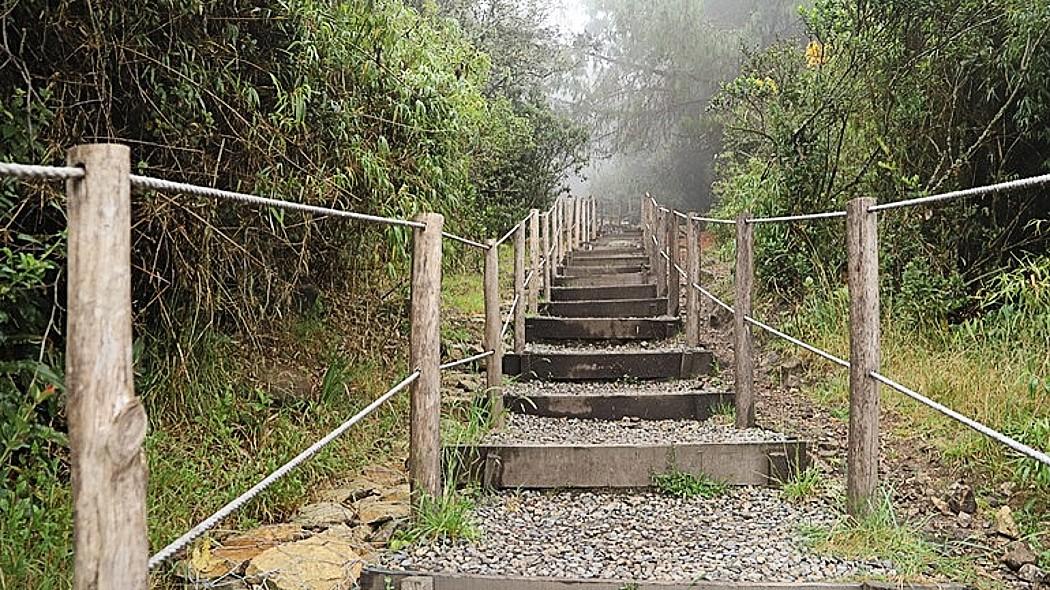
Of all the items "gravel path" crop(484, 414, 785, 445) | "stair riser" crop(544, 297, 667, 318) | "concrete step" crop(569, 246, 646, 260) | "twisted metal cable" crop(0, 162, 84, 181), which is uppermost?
"concrete step" crop(569, 246, 646, 260)

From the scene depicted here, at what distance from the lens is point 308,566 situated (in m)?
2.45

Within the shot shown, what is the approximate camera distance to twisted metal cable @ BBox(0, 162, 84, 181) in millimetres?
973

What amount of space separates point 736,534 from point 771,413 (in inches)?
64.6

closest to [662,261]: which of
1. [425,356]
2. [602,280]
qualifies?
[602,280]

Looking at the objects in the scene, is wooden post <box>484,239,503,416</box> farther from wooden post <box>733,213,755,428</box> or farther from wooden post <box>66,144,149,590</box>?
wooden post <box>66,144,149,590</box>

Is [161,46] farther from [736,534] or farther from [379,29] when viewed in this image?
[736,534]

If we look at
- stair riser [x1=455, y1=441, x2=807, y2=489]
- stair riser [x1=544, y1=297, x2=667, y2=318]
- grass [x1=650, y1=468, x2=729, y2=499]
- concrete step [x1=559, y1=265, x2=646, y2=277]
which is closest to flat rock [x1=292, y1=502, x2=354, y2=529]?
stair riser [x1=455, y1=441, x2=807, y2=489]

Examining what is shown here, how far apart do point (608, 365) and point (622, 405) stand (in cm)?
70

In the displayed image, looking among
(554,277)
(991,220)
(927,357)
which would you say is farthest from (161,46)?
(554,277)

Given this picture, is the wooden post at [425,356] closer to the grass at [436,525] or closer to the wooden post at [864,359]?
the grass at [436,525]

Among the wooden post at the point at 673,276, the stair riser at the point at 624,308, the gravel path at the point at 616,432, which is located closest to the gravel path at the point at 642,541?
the gravel path at the point at 616,432

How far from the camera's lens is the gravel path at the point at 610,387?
4676 mm

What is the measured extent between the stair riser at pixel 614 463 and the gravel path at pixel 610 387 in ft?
3.19

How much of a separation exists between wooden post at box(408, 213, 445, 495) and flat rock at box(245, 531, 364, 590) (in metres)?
0.36
